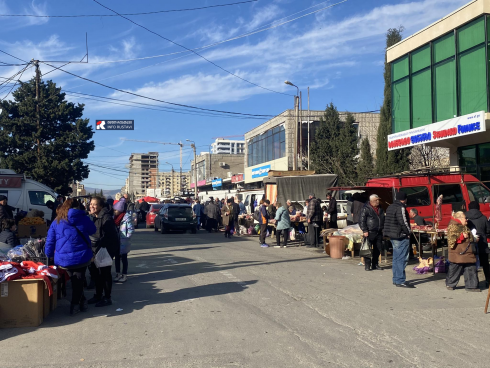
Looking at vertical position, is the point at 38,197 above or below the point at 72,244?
above

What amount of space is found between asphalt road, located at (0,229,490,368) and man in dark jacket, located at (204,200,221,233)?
14.7 m

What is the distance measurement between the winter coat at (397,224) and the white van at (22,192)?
14453 mm

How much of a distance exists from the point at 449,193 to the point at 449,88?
6037 mm

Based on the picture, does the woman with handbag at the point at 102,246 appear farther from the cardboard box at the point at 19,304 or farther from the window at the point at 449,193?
the window at the point at 449,193

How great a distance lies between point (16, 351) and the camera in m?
5.61

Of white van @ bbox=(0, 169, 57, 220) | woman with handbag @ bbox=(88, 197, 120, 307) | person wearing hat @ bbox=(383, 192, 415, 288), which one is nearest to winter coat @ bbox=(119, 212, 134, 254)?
woman with handbag @ bbox=(88, 197, 120, 307)

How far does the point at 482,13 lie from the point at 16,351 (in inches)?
690

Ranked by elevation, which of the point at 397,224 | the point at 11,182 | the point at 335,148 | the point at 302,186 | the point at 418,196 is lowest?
the point at 397,224

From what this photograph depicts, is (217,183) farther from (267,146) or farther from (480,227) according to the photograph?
(480,227)

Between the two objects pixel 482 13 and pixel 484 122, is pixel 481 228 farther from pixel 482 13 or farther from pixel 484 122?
pixel 482 13

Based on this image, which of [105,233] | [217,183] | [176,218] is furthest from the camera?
[217,183]

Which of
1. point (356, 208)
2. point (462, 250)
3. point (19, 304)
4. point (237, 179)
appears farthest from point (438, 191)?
point (237, 179)

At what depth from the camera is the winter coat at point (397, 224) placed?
9.56m

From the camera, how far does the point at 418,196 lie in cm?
1457
